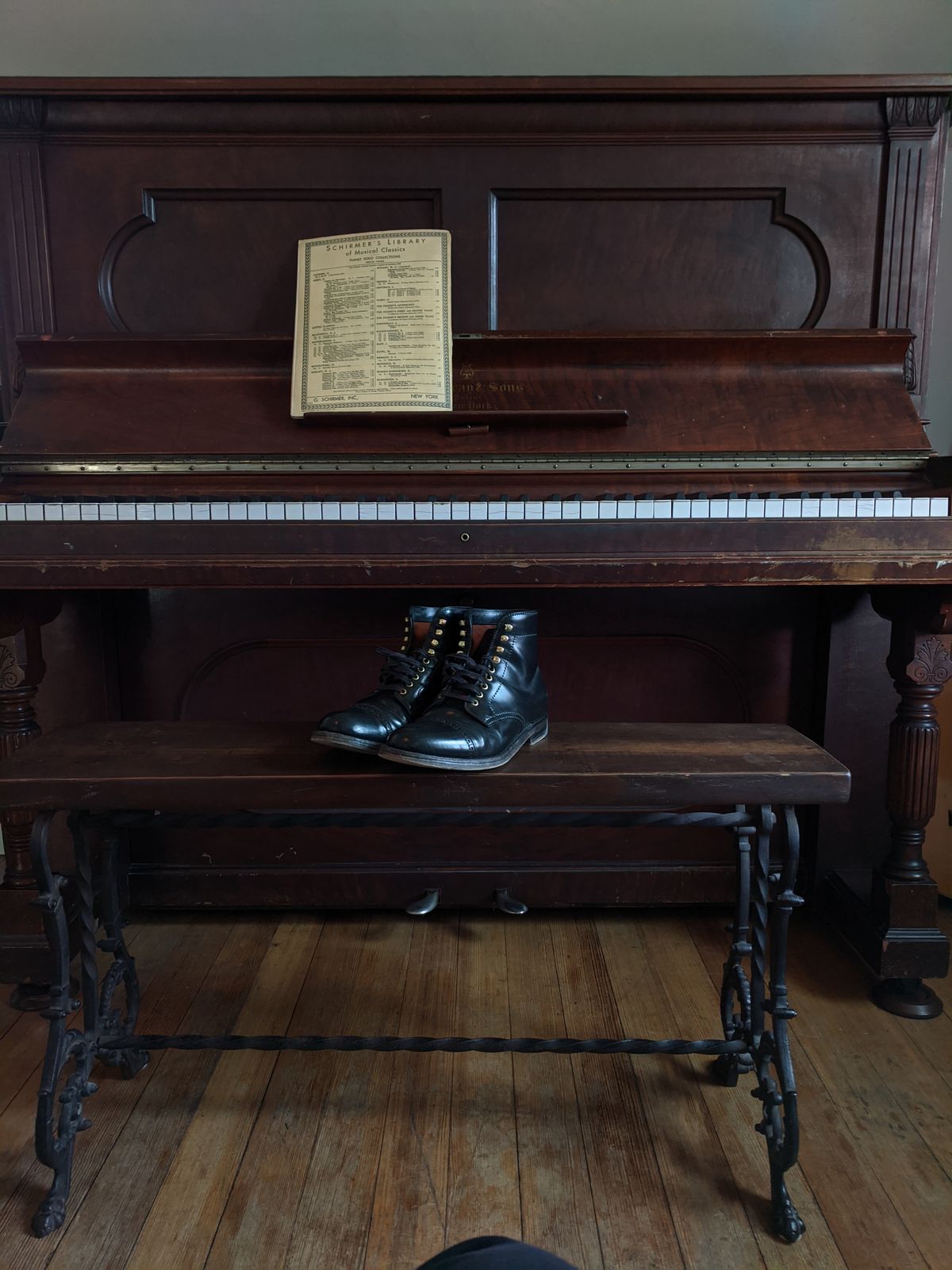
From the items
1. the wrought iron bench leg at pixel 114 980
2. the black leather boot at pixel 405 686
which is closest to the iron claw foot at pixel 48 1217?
the wrought iron bench leg at pixel 114 980

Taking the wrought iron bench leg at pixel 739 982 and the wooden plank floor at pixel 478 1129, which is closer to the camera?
the wooden plank floor at pixel 478 1129

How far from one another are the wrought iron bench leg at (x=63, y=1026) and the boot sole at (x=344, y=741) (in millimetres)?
407

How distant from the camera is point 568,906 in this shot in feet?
6.15

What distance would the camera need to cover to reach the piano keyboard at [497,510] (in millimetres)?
1364

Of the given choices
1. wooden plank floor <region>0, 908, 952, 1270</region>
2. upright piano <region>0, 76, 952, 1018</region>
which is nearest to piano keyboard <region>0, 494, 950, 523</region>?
upright piano <region>0, 76, 952, 1018</region>

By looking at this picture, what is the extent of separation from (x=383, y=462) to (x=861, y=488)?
924 mm

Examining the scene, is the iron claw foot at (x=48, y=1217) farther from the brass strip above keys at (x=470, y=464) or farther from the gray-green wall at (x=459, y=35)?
the gray-green wall at (x=459, y=35)

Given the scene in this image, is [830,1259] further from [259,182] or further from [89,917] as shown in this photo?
[259,182]

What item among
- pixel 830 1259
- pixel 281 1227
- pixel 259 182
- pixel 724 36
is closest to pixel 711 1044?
pixel 830 1259

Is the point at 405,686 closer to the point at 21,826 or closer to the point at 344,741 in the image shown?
the point at 344,741

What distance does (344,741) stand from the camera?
107 cm

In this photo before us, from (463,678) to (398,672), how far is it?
11 centimetres

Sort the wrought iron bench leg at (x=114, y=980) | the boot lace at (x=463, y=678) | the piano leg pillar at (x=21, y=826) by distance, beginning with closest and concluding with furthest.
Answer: the boot lace at (x=463, y=678) → the wrought iron bench leg at (x=114, y=980) → the piano leg pillar at (x=21, y=826)

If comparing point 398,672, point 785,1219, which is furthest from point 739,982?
point 398,672
